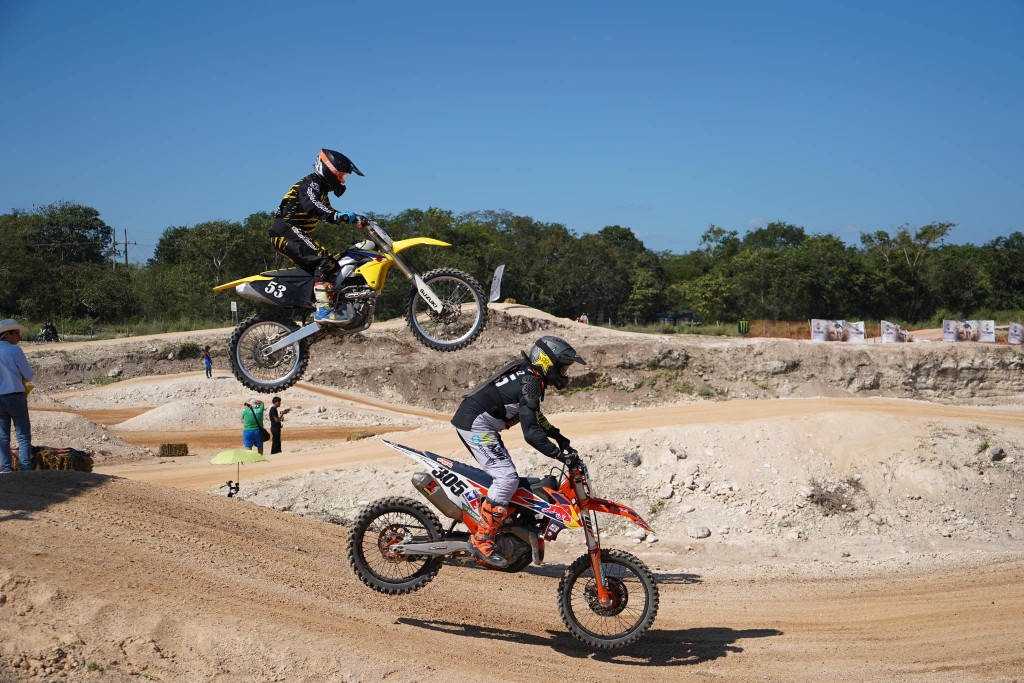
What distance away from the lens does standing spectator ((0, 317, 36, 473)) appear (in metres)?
11.7

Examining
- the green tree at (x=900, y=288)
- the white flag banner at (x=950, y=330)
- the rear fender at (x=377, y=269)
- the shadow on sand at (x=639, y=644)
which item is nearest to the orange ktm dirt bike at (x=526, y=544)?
the shadow on sand at (x=639, y=644)

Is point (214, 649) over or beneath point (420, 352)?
beneath

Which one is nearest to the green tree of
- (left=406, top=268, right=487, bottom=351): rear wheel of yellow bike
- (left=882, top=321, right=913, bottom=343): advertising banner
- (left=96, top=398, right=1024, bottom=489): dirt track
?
(left=882, top=321, right=913, bottom=343): advertising banner

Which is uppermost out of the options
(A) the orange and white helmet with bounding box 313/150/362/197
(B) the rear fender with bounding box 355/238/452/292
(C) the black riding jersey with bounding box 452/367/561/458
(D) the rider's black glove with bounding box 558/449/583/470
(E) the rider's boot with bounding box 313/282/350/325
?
(A) the orange and white helmet with bounding box 313/150/362/197

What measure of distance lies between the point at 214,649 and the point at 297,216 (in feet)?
14.8

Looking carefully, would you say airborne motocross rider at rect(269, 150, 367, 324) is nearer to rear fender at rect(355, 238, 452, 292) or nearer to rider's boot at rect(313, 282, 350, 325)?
rider's boot at rect(313, 282, 350, 325)

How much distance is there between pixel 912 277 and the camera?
68.2 m

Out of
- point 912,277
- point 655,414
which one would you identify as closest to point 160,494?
point 655,414

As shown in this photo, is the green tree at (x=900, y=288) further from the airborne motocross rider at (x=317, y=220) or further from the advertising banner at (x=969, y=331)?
the airborne motocross rider at (x=317, y=220)

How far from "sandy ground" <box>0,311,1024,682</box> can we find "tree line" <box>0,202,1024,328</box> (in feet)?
21.5

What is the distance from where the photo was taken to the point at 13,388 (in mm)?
11789

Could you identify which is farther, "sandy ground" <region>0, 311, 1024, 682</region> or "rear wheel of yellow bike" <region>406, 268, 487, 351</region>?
"rear wheel of yellow bike" <region>406, 268, 487, 351</region>

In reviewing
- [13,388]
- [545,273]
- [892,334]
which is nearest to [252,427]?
[13,388]

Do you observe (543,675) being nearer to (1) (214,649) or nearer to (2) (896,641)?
(1) (214,649)
